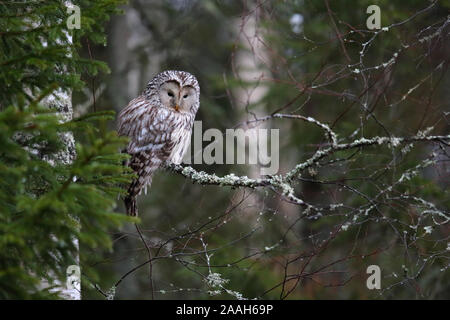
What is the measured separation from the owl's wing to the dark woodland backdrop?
52 cm

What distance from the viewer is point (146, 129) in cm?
645

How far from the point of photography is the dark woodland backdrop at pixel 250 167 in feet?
10.6

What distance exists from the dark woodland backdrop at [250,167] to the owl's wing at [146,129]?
52 centimetres

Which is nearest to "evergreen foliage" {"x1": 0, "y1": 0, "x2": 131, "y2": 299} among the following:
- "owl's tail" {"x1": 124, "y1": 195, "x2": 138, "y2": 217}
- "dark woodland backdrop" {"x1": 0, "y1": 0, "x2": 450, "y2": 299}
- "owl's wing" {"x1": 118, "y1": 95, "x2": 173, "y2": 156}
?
"dark woodland backdrop" {"x1": 0, "y1": 0, "x2": 450, "y2": 299}

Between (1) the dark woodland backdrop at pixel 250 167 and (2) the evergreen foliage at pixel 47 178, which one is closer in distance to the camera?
(2) the evergreen foliage at pixel 47 178

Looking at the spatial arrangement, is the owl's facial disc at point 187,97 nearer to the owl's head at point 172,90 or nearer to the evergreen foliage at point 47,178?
the owl's head at point 172,90

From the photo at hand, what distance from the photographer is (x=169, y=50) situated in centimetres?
1031

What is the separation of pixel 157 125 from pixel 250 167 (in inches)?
99.8

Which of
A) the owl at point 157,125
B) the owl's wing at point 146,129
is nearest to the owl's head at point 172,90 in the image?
the owl at point 157,125

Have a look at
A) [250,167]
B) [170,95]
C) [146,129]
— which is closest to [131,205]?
[146,129]

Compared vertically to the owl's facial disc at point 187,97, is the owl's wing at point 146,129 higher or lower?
lower
